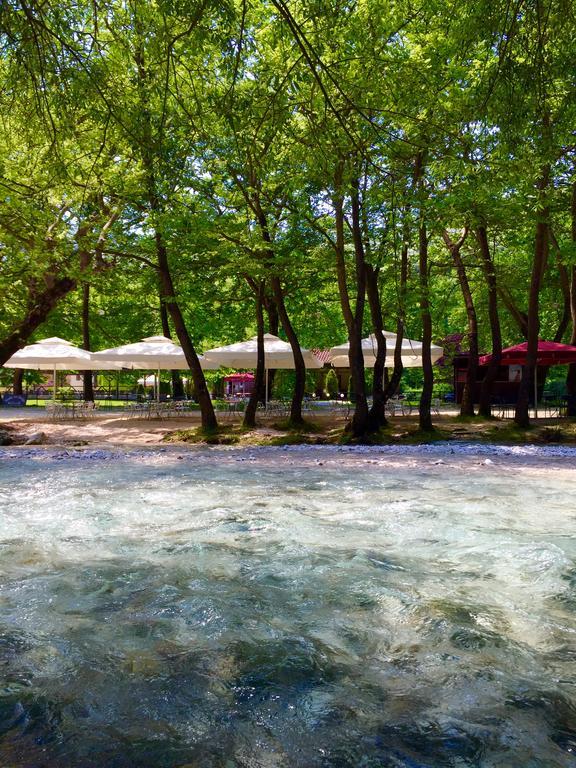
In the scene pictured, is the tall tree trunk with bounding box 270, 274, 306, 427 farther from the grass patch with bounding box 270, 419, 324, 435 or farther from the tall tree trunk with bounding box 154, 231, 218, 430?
the tall tree trunk with bounding box 154, 231, 218, 430

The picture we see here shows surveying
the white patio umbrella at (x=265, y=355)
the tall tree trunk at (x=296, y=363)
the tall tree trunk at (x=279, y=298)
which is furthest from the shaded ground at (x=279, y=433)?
the white patio umbrella at (x=265, y=355)

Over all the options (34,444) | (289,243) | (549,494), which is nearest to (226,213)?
(289,243)

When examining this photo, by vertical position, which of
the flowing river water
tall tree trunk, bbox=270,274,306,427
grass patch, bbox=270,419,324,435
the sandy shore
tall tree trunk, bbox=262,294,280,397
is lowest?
the sandy shore

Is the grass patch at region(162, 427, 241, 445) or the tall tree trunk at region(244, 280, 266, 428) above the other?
the tall tree trunk at region(244, 280, 266, 428)

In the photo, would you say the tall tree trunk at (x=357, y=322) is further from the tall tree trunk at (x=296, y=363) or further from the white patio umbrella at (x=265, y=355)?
the white patio umbrella at (x=265, y=355)

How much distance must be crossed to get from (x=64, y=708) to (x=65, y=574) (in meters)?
2.21

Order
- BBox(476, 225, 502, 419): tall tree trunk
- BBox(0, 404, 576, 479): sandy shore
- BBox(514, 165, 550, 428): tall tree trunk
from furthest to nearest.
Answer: BBox(476, 225, 502, 419): tall tree trunk
BBox(514, 165, 550, 428): tall tree trunk
BBox(0, 404, 576, 479): sandy shore

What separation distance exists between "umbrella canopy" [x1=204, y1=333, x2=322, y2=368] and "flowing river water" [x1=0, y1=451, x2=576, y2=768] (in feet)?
37.9

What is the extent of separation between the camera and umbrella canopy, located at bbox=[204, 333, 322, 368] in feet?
63.4

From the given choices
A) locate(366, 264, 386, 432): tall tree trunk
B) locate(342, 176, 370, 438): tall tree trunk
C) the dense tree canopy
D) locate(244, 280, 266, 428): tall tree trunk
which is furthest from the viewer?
locate(244, 280, 266, 428): tall tree trunk

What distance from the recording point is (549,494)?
28.7ft

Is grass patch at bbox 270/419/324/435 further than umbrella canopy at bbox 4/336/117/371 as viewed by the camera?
No

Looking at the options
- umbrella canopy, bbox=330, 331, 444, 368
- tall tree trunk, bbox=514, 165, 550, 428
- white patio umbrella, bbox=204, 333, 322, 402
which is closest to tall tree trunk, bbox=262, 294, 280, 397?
white patio umbrella, bbox=204, 333, 322, 402

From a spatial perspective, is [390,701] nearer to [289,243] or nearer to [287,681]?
[287,681]
